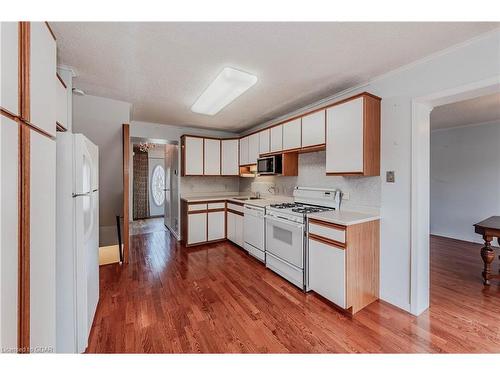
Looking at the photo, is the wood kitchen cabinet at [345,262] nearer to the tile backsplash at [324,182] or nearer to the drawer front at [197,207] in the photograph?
the tile backsplash at [324,182]

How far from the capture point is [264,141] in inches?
140

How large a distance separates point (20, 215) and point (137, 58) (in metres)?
1.64

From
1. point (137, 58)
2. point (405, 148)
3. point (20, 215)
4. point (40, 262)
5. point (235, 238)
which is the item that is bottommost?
point (235, 238)

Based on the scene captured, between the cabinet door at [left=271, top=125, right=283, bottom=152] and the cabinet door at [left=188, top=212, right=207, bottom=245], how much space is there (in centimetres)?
177

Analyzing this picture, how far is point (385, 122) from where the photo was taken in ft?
7.17

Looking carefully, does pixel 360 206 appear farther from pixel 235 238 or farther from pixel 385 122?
pixel 235 238

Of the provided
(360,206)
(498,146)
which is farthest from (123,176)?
(498,146)

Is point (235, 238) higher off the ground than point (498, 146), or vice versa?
point (498, 146)

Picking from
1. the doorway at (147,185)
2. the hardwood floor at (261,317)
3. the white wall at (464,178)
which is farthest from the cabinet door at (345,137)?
the doorway at (147,185)

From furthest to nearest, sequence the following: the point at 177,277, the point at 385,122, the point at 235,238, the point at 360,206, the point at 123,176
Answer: the point at 235,238
the point at 123,176
the point at 177,277
the point at 360,206
the point at 385,122

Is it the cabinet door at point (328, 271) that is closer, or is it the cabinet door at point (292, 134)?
the cabinet door at point (328, 271)

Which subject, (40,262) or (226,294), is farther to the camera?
(226,294)

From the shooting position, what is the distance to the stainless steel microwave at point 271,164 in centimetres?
328

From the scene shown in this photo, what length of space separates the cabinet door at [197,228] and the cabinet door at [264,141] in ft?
5.17
